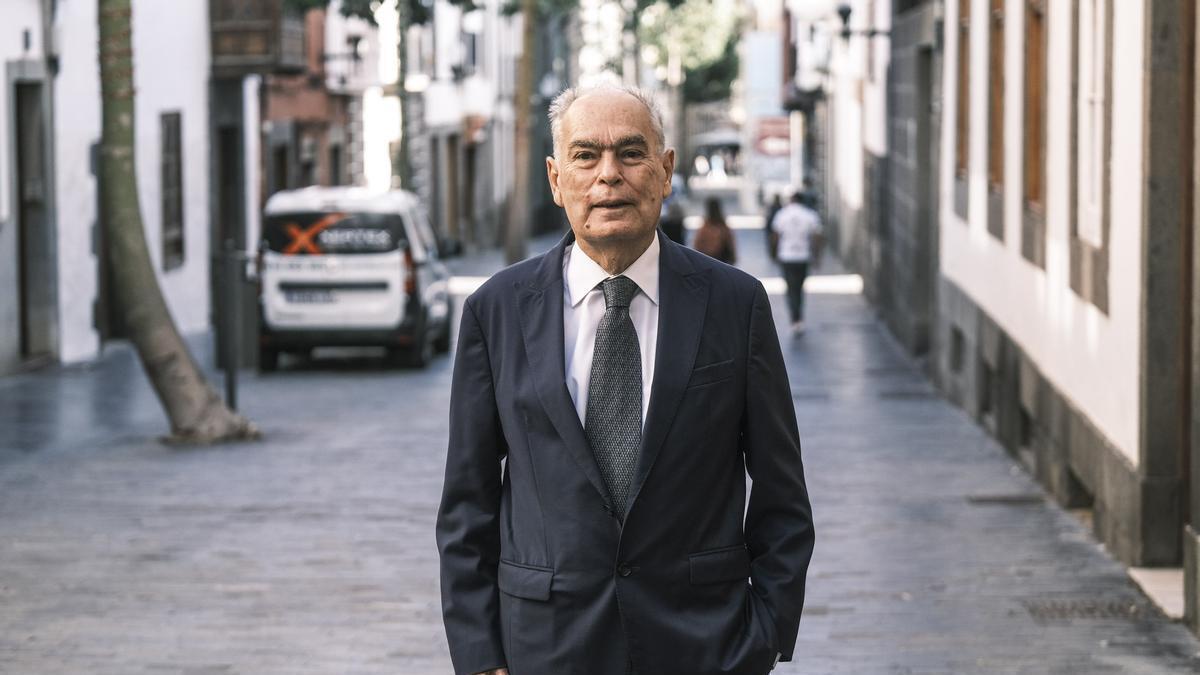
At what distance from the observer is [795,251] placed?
2552cm

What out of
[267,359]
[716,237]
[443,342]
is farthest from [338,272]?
[716,237]

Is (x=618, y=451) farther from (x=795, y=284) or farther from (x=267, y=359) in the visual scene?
(x=795, y=284)

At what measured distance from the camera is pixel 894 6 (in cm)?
2580

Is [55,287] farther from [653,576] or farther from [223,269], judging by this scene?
[653,576]

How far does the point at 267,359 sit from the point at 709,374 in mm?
17443

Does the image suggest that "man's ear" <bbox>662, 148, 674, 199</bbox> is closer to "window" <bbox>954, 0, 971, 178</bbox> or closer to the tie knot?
the tie knot

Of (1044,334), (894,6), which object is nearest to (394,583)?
(1044,334)

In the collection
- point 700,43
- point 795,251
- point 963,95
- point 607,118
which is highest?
point 700,43

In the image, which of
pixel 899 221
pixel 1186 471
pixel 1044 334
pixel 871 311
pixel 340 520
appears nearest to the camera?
pixel 1186 471

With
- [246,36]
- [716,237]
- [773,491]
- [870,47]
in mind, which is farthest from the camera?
[870,47]

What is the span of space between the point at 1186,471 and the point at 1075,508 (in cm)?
242

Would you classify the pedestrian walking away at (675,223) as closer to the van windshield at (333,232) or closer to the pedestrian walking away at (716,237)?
the pedestrian walking away at (716,237)

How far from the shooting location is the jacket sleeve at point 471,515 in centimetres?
424

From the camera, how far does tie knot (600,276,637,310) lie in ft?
13.8
